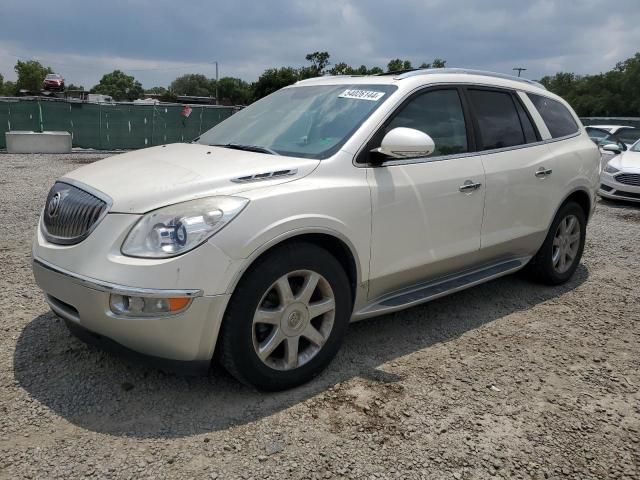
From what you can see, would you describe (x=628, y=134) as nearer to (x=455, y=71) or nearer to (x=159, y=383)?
(x=455, y=71)

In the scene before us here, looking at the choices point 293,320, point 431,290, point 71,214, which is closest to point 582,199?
point 431,290

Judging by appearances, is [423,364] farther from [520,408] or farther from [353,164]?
[353,164]

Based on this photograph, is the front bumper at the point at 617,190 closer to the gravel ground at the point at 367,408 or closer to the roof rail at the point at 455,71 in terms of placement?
the roof rail at the point at 455,71

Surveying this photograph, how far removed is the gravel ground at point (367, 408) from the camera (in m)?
2.43

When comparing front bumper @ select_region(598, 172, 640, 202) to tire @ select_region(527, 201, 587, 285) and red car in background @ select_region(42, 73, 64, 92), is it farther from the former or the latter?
red car in background @ select_region(42, 73, 64, 92)

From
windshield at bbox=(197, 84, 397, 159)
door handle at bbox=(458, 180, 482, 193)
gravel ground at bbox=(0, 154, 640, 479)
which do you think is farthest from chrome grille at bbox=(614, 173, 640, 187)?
windshield at bbox=(197, 84, 397, 159)

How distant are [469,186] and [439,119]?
20.1 inches

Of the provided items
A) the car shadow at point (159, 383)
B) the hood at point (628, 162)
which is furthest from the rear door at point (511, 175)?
the hood at point (628, 162)

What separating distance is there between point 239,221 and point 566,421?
199 centimetres

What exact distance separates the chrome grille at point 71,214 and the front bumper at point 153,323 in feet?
0.72

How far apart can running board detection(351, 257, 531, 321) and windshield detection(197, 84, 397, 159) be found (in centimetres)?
99

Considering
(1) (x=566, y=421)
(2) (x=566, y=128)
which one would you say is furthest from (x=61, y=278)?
(2) (x=566, y=128)

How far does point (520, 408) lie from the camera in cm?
295

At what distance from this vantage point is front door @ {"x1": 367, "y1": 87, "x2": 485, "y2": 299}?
3.27 meters
